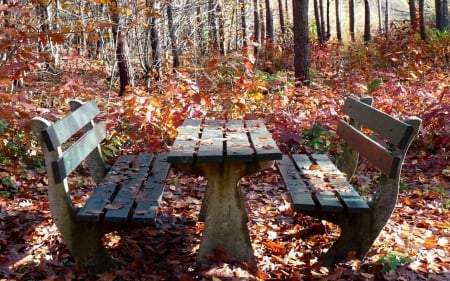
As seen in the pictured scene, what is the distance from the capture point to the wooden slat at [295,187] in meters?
3.22

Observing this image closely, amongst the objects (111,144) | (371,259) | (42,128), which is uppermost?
(42,128)

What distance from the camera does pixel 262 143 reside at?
11.9 ft

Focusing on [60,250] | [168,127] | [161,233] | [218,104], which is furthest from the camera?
[218,104]

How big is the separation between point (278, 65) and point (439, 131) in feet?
38.9

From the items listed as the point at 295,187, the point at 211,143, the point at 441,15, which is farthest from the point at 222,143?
the point at 441,15

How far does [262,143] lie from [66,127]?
1.45 meters

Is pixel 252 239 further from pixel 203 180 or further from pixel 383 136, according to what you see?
pixel 203 180

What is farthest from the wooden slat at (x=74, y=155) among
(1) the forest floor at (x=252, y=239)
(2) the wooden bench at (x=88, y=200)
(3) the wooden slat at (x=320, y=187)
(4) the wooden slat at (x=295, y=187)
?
(3) the wooden slat at (x=320, y=187)

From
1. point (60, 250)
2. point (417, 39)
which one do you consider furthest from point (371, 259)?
point (417, 39)

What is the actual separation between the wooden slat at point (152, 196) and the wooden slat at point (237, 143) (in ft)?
2.05

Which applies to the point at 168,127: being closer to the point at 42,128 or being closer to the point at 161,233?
the point at 161,233

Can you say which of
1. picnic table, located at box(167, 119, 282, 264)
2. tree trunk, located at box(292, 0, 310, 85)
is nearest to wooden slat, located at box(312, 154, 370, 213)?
picnic table, located at box(167, 119, 282, 264)

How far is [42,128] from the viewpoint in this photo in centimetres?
308

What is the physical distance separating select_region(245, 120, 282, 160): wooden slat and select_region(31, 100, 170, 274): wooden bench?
818 millimetres
